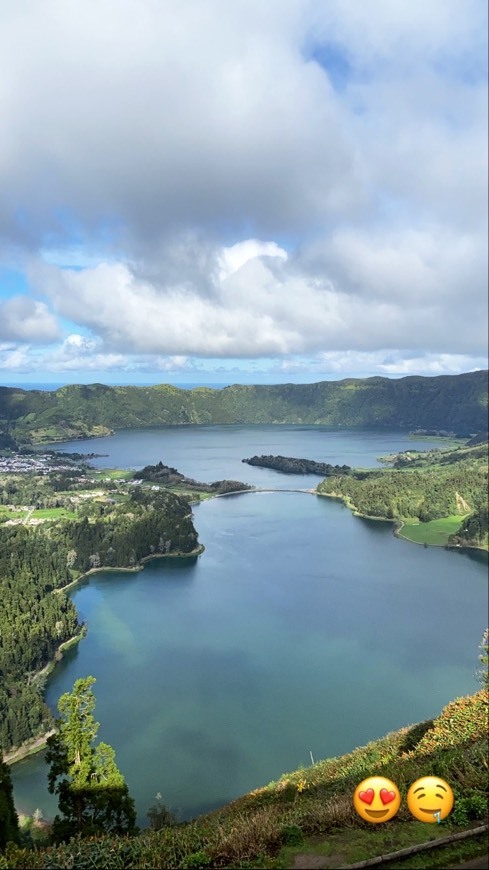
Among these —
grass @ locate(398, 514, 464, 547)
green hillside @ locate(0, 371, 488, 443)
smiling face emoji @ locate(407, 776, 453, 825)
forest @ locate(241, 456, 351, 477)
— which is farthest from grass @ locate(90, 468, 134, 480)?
smiling face emoji @ locate(407, 776, 453, 825)

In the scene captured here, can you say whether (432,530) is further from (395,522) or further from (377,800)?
(377,800)

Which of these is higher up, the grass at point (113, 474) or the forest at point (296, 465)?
the grass at point (113, 474)

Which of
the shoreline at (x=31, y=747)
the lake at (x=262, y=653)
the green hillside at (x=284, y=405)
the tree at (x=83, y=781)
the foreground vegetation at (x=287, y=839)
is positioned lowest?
the shoreline at (x=31, y=747)

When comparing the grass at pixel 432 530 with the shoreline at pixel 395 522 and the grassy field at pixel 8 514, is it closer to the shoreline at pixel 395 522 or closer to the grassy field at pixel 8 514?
the shoreline at pixel 395 522

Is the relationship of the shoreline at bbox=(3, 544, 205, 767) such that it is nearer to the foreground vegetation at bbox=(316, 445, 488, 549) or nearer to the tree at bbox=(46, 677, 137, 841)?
the tree at bbox=(46, 677, 137, 841)

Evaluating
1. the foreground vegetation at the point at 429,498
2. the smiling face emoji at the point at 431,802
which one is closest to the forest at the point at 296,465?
the foreground vegetation at the point at 429,498

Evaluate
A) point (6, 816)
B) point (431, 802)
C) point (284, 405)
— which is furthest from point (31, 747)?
point (284, 405)
